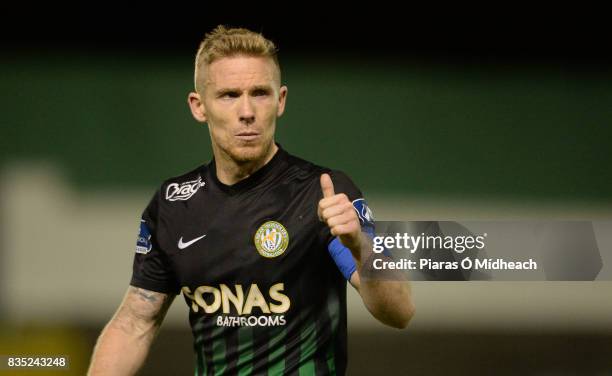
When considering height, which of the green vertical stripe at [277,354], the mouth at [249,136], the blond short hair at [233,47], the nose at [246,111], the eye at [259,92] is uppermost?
the blond short hair at [233,47]

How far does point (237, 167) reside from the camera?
229cm

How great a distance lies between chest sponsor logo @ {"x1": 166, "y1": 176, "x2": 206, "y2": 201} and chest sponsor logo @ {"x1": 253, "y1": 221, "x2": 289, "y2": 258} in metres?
0.25

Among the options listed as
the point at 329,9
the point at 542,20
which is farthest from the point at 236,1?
the point at 542,20

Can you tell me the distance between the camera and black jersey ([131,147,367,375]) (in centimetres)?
215

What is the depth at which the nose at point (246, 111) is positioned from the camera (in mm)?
2277

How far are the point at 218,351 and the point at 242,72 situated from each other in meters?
0.75

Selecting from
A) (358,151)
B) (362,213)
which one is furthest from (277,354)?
(358,151)

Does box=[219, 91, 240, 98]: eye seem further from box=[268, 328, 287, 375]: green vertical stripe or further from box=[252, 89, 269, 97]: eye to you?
box=[268, 328, 287, 375]: green vertical stripe

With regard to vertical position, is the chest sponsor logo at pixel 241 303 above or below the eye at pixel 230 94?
below

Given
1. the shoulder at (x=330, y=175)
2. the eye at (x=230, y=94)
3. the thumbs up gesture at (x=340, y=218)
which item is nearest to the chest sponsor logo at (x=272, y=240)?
the shoulder at (x=330, y=175)

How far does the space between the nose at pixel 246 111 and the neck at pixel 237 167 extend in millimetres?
95

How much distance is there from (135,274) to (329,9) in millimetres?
1316

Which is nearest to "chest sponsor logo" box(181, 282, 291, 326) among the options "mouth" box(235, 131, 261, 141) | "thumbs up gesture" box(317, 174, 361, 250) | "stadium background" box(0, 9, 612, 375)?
"mouth" box(235, 131, 261, 141)

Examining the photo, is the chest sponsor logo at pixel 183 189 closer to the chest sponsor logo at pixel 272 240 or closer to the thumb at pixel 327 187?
the chest sponsor logo at pixel 272 240
